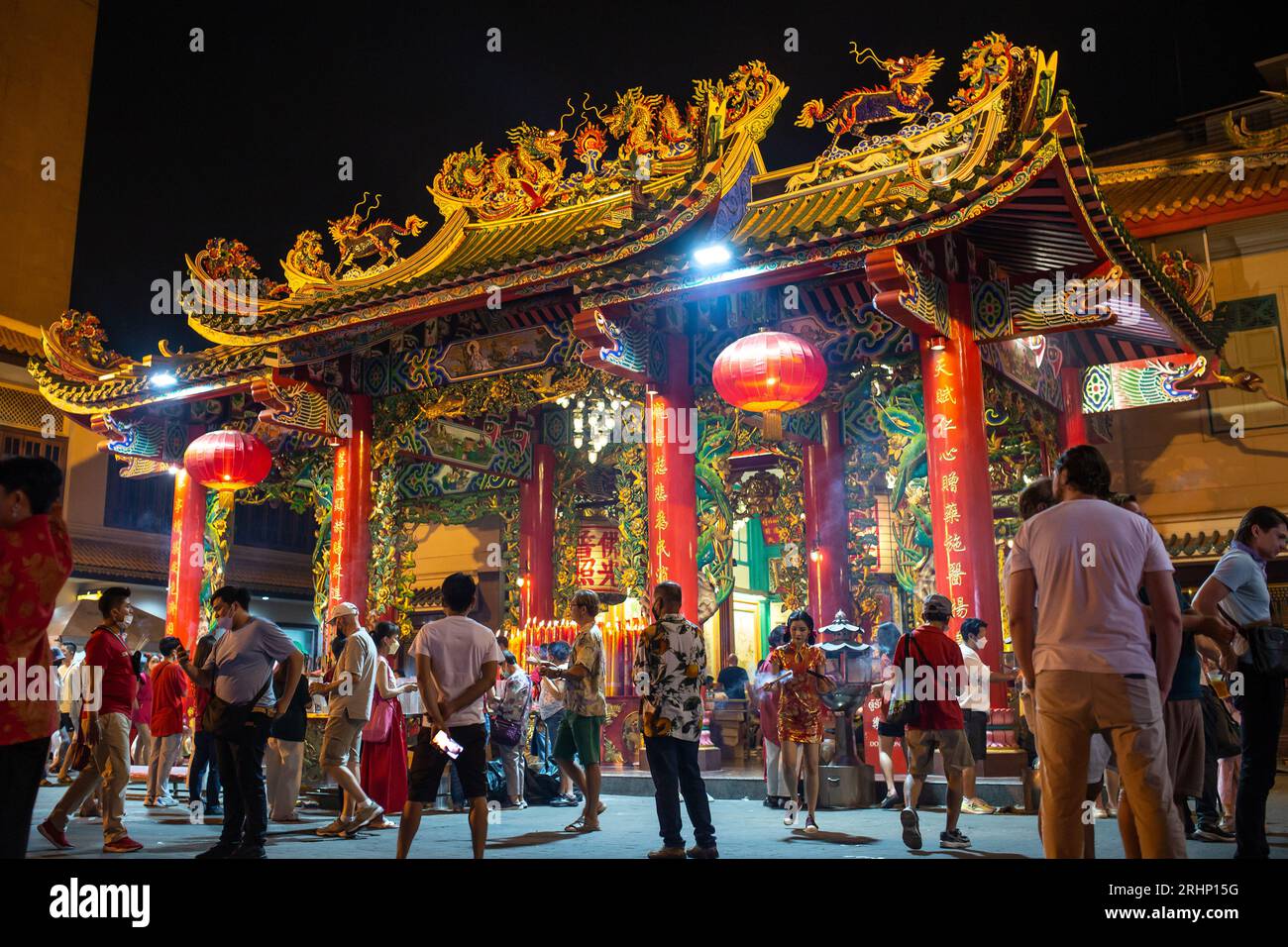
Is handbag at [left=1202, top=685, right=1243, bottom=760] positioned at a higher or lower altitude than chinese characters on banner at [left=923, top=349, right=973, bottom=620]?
lower

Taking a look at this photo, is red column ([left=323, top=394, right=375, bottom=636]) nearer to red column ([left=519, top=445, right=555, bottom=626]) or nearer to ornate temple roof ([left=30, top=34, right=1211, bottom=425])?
ornate temple roof ([left=30, top=34, right=1211, bottom=425])

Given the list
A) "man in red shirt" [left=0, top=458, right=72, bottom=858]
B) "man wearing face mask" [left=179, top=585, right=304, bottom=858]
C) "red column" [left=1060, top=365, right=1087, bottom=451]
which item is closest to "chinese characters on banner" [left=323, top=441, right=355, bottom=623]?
"man wearing face mask" [left=179, top=585, right=304, bottom=858]

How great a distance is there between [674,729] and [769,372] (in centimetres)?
377

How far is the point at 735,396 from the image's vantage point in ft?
29.7

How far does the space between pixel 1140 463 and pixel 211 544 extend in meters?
11.6

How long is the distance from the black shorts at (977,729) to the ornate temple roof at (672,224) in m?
3.69

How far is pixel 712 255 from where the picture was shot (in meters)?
9.49

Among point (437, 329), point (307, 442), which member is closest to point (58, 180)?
point (307, 442)

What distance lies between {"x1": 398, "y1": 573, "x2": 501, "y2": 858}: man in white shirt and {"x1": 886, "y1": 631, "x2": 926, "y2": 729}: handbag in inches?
95.8

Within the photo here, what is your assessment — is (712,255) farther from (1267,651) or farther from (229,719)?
(1267,651)

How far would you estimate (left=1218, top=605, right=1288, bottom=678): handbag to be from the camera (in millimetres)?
4586

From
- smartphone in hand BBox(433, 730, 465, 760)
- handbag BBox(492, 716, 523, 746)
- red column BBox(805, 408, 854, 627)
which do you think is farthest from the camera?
red column BBox(805, 408, 854, 627)

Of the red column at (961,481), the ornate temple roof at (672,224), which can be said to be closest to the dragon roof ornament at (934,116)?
the ornate temple roof at (672,224)
